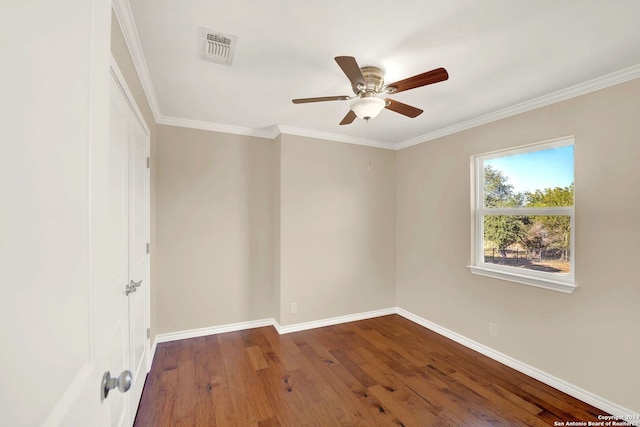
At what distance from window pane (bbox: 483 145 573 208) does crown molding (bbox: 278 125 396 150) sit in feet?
4.54

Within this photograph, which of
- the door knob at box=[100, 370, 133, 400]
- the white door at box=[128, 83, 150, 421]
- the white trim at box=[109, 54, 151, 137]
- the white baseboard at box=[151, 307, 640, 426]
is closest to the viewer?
the door knob at box=[100, 370, 133, 400]

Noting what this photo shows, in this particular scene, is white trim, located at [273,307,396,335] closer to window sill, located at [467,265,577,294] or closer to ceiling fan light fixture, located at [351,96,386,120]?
window sill, located at [467,265,577,294]

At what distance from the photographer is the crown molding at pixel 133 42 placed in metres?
1.40

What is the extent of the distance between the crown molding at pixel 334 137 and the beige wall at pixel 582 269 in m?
0.94

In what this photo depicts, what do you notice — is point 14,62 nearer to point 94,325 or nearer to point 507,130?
point 94,325

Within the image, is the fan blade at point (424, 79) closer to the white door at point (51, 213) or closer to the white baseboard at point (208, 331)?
the white door at point (51, 213)

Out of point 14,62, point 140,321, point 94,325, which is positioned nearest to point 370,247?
point 140,321

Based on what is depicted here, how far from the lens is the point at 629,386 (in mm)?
1973

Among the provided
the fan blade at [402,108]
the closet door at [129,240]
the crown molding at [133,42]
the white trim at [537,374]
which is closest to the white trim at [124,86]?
the closet door at [129,240]

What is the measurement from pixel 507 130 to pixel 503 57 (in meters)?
1.09

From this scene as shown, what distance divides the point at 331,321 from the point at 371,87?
2.83 meters

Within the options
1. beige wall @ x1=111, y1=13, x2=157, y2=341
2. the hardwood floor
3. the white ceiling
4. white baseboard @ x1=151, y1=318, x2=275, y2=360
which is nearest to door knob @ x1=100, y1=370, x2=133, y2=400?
beige wall @ x1=111, y1=13, x2=157, y2=341

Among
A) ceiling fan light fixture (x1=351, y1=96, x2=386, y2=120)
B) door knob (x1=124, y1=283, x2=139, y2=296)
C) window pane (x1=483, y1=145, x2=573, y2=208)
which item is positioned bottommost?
door knob (x1=124, y1=283, x2=139, y2=296)

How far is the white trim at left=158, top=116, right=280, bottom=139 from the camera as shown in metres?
3.09
